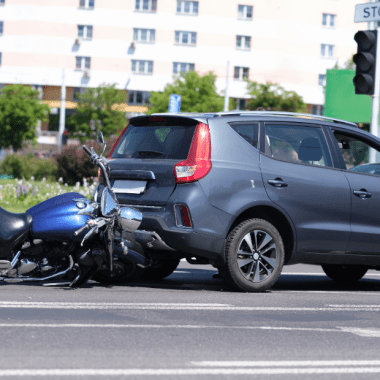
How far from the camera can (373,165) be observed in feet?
28.9

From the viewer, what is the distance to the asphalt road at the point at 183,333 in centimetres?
447

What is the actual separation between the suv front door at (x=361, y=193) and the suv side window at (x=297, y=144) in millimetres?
224

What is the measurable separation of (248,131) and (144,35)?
64.5m

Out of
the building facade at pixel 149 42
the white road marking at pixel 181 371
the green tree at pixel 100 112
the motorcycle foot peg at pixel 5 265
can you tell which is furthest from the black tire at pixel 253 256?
the building facade at pixel 149 42

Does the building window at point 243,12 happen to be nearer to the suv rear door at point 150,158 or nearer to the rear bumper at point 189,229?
the suv rear door at point 150,158

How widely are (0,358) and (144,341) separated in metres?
1.03

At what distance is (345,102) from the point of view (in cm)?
1848

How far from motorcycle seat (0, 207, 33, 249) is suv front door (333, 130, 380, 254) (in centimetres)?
343

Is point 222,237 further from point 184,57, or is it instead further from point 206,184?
point 184,57

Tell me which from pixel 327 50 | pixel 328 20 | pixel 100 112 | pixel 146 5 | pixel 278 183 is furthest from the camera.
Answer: pixel 327 50

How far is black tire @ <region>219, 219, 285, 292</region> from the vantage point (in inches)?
302

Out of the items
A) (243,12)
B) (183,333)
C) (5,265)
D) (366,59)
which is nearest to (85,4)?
(243,12)

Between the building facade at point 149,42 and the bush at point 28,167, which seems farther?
the building facade at point 149,42

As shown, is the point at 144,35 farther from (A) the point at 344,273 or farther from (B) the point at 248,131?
(B) the point at 248,131
